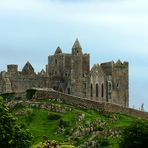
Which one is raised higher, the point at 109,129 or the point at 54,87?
the point at 54,87

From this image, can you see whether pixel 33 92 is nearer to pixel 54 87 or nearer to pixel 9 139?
pixel 54 87

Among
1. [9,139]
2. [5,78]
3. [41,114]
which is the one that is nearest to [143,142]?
[9,139]

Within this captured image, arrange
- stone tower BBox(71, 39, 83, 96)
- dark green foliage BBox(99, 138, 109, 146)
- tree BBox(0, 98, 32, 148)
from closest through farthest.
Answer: tree BBox(0, 98, 32, 148)
dark green foliage BBox(99, 138, 109, 146)
stone tower BBox(71, 39, 83, 96)

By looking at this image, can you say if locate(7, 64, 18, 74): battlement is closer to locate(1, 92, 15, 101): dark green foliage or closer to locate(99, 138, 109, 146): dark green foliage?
locate(1, 92, 15, 101): dark green foliage

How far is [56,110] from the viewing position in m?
112

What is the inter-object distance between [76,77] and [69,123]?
92.5 ft

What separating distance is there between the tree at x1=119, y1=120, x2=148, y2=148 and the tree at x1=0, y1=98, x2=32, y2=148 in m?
10.7

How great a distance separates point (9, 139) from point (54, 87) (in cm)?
5516

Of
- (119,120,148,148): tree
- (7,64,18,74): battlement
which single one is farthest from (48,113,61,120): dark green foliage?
(7,64,18,74): battlement

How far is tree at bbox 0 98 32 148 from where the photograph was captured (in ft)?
263

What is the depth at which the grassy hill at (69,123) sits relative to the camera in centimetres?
10038

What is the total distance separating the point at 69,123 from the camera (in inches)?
4173

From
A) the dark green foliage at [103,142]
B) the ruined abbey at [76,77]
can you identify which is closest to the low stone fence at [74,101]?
the ruined abbey at [76,77]

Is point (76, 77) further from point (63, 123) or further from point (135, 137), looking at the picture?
point (135, 137)
